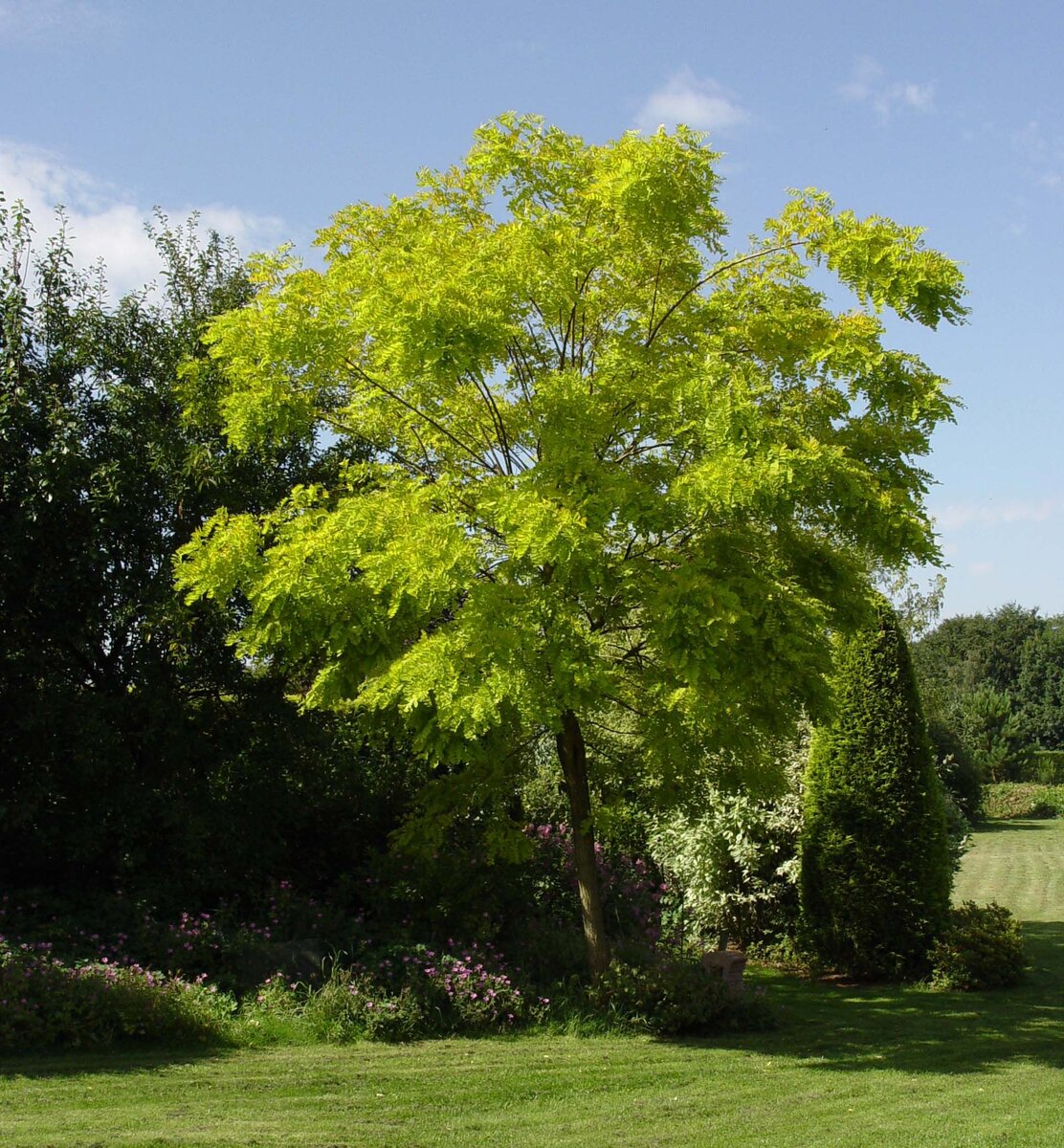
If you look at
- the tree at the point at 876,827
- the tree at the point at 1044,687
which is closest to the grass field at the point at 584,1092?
the tree at the point at 876,827

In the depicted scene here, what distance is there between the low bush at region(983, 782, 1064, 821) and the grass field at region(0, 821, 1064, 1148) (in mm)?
29458

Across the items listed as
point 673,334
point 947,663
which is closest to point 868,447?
point 673,334

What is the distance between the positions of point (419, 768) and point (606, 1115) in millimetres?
5674

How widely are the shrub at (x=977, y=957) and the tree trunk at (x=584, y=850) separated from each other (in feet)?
13.3

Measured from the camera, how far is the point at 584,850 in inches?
394

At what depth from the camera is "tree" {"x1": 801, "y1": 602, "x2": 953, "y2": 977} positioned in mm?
11945

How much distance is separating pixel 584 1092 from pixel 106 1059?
130 inches

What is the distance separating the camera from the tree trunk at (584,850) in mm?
9953

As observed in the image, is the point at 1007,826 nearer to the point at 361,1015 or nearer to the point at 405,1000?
the point at 405,1000

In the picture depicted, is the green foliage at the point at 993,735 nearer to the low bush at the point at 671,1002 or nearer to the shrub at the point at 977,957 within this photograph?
the shrub at the point at 977,957

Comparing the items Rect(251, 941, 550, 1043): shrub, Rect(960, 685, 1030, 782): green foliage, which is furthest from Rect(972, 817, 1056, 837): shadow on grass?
Rect(251, 941, 550, 1043): shrub

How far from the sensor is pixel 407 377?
8664 millimetres

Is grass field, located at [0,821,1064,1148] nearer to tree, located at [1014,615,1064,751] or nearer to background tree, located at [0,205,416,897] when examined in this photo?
background tree, located at [0,205,416,897]

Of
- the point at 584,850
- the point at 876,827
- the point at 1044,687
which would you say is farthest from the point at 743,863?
the point at 1044,687
